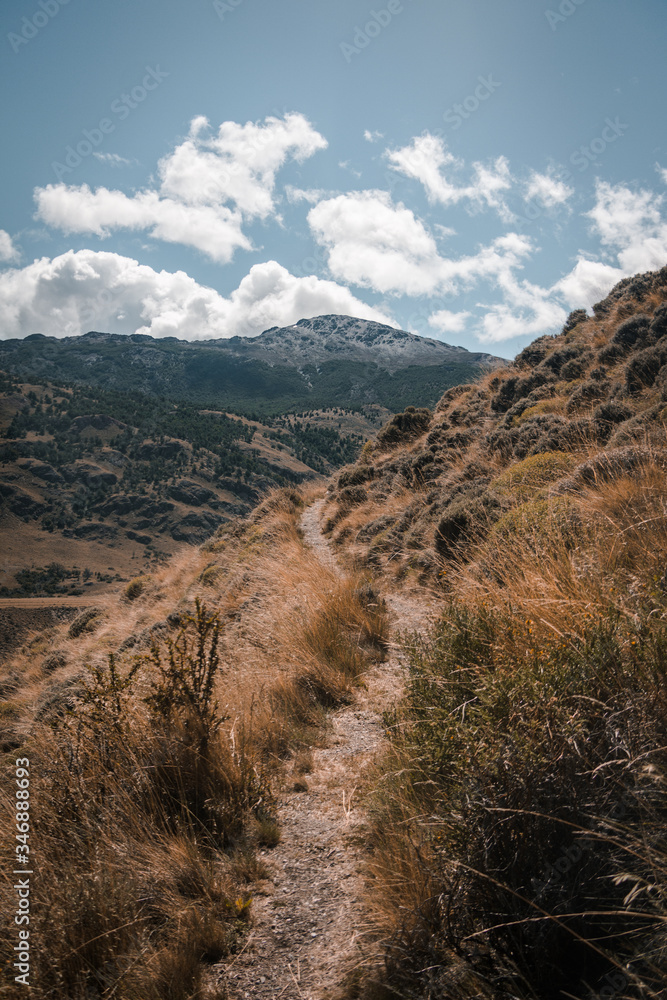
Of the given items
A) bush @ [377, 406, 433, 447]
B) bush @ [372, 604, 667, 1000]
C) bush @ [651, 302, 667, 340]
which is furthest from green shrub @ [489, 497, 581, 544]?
bush @ [377, 406, 433, 447]

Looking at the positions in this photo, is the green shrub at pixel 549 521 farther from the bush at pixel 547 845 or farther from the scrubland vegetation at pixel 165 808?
the scrubland vegetation at pixel 165 808

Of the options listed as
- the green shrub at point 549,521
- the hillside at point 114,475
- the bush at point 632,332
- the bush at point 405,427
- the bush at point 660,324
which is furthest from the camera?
the hillside at point 114,475

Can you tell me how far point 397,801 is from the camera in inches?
103

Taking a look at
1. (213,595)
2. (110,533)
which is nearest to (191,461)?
(110,533)

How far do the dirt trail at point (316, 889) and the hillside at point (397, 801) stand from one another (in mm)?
14

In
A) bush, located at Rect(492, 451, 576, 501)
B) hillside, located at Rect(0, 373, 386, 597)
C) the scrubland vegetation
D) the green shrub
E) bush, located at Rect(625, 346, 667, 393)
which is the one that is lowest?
the scrubland vegetation

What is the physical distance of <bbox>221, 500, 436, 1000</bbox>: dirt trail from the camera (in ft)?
7.00

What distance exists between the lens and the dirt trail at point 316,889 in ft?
7.00

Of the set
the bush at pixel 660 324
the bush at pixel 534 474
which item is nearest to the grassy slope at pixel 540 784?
the bush at pixel 534 474

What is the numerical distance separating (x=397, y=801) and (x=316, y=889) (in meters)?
0.64

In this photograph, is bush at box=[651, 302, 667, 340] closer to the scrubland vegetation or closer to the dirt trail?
the scrubland vegetation

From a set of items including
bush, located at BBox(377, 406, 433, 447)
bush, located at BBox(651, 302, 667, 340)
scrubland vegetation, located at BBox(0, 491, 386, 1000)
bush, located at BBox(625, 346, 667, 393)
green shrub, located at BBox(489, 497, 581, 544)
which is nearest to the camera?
scrubland vegetation, located at BBox(0, 491, 386, 1000)

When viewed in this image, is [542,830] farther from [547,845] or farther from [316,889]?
[316,889]

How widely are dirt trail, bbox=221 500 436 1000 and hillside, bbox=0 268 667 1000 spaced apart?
0.01 metres
